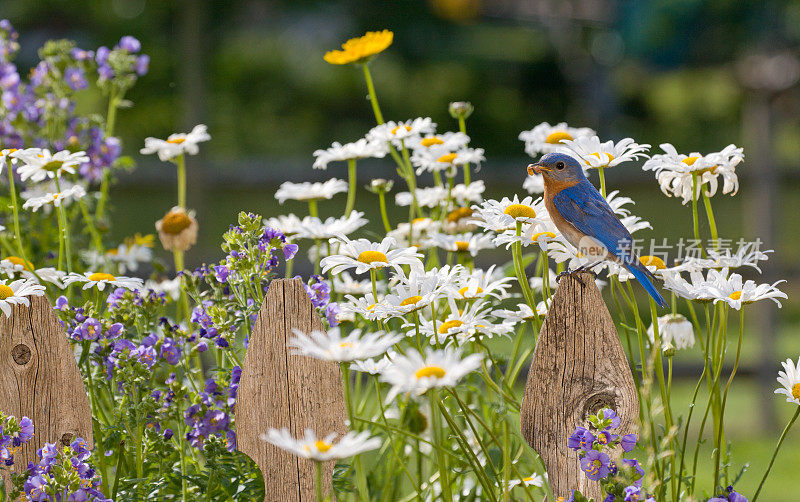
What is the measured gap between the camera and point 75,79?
2043mm

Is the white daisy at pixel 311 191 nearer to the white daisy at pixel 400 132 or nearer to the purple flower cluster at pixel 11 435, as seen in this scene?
the white daisy at pixel 400 132

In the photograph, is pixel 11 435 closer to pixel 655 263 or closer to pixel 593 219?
pixel 593 219

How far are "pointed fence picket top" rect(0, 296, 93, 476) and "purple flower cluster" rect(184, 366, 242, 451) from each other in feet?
0.54

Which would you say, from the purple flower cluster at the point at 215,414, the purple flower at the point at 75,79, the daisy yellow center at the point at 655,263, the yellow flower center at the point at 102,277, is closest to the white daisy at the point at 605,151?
the daisy yellow center at the point at 655,263

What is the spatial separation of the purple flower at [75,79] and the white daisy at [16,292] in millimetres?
799

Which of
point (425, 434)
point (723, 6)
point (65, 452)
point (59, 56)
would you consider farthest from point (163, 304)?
point (723, 6)

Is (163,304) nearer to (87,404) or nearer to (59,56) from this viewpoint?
(87,404)

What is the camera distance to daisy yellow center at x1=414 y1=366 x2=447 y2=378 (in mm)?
930

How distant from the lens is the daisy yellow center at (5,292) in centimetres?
129

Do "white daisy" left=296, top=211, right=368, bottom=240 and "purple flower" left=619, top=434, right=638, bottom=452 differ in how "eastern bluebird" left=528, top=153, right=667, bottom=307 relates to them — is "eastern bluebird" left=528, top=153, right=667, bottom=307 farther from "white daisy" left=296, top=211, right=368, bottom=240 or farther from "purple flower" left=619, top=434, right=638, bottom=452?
"white daisy" left=296, top=211, right=368, bottom=240

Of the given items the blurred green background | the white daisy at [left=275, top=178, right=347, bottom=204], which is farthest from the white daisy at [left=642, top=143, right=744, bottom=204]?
the blurred green background

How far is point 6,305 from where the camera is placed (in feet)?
4.14

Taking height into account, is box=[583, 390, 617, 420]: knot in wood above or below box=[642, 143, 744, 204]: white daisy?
below

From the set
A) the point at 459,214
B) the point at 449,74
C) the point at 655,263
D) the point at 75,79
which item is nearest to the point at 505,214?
the point at 655,263
